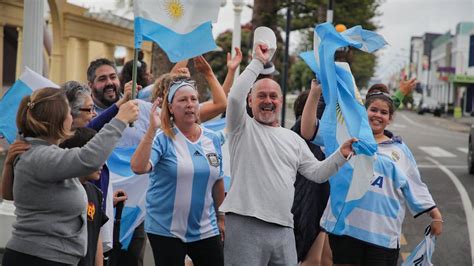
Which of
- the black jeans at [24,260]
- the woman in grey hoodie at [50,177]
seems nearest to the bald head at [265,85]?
the woman in grey hoodie at [50,177]

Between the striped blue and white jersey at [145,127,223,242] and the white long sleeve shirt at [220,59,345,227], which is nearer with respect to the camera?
the white long sleeve shirt at [220,59,345,227]

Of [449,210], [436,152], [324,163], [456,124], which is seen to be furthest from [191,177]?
[456,124]

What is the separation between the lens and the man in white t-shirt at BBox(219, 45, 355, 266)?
4156mm

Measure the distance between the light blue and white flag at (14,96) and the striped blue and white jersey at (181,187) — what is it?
2.86 ft

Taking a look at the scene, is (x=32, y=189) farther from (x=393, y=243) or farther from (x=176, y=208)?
(x=393, y=243)

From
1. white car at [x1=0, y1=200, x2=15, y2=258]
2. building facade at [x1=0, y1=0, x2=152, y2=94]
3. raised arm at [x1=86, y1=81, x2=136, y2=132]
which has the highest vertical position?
building facade at [x1=0, y1=0, x2=152, y2=94]

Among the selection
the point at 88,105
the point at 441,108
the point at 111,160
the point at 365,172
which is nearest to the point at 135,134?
the point at 111,160

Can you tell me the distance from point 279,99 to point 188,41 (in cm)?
79

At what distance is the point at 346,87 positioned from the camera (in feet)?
15.7

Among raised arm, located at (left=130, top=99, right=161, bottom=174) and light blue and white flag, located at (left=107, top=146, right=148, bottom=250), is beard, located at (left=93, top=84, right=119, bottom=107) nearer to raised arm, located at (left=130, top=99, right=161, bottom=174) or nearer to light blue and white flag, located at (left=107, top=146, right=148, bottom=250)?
light blue and white flag, located at (left=107, top=146, right=148, bottom=250)

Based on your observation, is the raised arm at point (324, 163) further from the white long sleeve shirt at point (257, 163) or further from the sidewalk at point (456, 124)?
the sidewalk at point (456, 124)

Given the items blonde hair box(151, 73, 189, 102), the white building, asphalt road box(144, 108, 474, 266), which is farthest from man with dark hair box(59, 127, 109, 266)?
the white building

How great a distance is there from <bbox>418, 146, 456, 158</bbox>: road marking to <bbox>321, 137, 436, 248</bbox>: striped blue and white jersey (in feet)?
54.6

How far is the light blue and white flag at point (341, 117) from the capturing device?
15.0 feet
